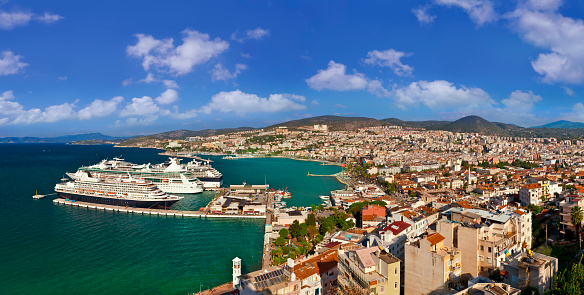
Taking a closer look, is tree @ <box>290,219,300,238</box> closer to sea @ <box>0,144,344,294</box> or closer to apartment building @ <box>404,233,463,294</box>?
sea @ <box>0,144,344,294</box>

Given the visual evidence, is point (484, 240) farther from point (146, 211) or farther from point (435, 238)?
point (146, 211)

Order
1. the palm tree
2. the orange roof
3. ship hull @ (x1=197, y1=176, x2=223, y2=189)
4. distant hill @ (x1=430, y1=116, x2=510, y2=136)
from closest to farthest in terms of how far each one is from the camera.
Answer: the orange roof < the palm tree < ship hull @ (x1=197, y1=176, x2=223, y2=189) < distant hill @ (x1=430, y1=116, x2=510, y2=136)

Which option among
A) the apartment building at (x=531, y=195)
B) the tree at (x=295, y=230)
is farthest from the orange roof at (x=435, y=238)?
the apartment building at (x=531, y=195)

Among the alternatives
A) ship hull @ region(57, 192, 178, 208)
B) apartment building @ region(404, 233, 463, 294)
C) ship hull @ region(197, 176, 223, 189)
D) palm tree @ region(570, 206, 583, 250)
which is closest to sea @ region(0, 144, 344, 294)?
ship hull @ region(57, 192, 178, 208)

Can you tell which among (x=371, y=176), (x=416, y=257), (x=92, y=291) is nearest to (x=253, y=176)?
(x=371, y=176)

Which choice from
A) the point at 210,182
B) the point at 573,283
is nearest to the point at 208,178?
the point at 210,182

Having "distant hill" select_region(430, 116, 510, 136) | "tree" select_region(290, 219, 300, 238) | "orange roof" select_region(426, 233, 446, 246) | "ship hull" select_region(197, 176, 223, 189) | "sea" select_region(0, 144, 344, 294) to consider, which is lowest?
"sea" select_region(0, 144, 344, 294)
